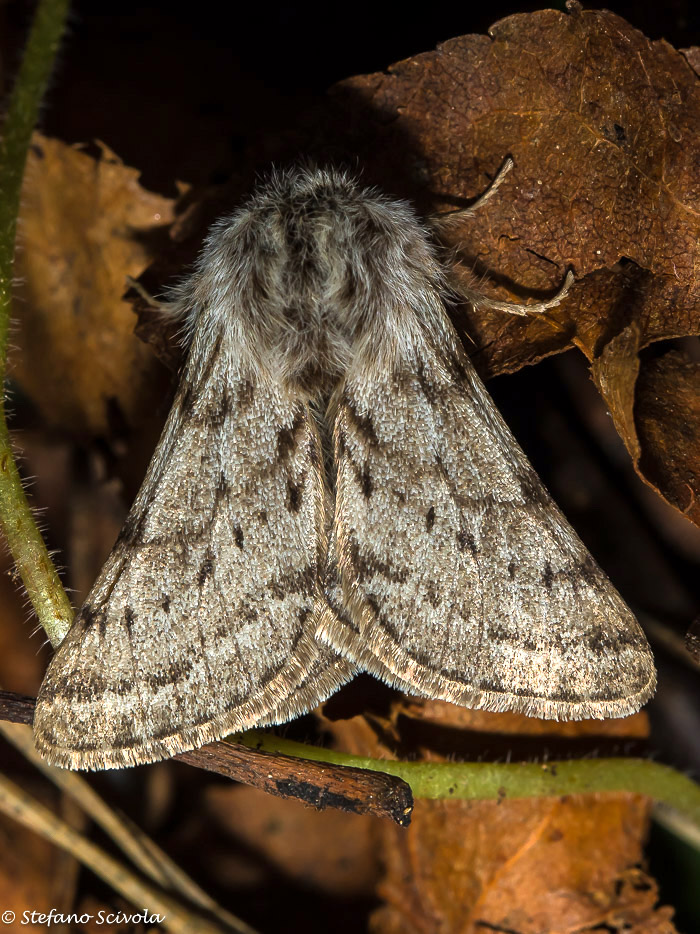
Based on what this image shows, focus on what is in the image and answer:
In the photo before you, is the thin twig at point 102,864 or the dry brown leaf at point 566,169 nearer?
the dry brown leaf at point 566,169

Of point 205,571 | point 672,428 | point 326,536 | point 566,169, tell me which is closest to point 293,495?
point 326,536

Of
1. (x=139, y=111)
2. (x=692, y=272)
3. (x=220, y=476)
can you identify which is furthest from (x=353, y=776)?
(x=139, y=111)

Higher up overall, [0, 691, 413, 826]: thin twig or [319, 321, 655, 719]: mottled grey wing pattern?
[319, 321, 655, 719]: mottled grey wing pattern

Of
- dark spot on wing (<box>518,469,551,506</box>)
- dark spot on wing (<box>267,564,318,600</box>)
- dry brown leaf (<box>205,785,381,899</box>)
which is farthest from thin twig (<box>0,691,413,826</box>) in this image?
dry brown leaf (<box>205,785,381,899</box>)

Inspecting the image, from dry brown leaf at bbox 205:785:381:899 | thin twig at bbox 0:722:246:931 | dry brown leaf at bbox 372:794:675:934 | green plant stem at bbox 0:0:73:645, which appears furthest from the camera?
dry brown leaf at bbox 205:785:381:899

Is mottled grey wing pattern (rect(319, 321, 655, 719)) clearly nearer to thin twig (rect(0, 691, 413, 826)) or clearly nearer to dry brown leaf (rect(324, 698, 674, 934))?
thin twig (rect(0, 691, 413, 826))

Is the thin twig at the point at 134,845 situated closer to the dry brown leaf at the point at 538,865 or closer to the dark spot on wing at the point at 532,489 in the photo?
the dry brown leaf at the point at 538,865

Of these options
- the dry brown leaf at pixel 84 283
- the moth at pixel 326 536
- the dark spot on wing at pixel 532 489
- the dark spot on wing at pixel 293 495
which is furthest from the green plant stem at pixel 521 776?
the dry brown leaf at pixel 84 283

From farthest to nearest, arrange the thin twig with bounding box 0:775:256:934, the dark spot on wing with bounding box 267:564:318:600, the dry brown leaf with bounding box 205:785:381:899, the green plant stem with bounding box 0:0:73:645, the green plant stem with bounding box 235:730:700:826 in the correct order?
the dry brown leaf with bounding box 205:785:381:899
the thin twig with bounding box 0:775:256:934
the green plant stem with bounding box 235:730:700:826
the dark spot on wing with bounding box 267:564:318:600
the green plant stem with bounding box 0:0:73:645
